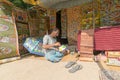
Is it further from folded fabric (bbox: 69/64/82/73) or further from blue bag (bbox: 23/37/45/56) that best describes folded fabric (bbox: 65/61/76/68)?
blue bag (bbox: 23/37/45/56)

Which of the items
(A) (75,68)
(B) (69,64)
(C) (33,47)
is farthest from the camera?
(C) (33,47)

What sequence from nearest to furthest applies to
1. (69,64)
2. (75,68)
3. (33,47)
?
(75,68)
(69,64)
(33,47)

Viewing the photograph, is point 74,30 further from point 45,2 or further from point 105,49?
point 105,49

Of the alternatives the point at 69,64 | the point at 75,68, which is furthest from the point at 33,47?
the point at 75,68

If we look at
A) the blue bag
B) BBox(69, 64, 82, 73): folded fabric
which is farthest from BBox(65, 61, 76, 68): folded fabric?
the blue bag

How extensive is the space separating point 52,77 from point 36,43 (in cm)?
252

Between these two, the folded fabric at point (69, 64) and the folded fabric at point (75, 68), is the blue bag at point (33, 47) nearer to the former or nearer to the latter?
the folded fabric at point (69, 64)

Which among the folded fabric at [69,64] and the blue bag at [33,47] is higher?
the blue bag at [33,47]

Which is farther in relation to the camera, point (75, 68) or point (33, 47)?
point (33, 47)

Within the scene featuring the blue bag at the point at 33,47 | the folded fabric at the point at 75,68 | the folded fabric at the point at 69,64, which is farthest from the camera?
the blue bag at the point at 33,47

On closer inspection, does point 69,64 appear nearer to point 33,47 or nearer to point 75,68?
point 75,68

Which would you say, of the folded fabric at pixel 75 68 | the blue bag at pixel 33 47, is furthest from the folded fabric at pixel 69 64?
the blue bag at pixel 33 47

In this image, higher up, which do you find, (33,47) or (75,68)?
(33,47)

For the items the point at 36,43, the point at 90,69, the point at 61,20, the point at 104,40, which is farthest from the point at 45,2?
the point at 61,20
